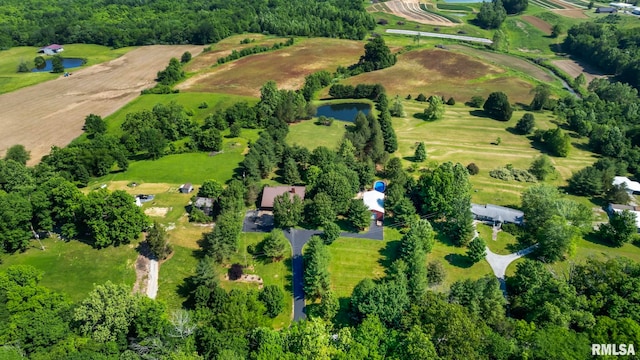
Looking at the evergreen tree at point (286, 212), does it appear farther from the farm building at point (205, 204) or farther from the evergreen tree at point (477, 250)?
the evergreen tree at point (477, 250)

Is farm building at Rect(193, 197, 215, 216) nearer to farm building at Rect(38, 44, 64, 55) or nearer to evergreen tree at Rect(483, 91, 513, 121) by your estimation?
evergreen tree at Rect(483, 91, 513, 121)

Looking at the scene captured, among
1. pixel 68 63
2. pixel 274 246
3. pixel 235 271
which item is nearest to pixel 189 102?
pixel 235 271

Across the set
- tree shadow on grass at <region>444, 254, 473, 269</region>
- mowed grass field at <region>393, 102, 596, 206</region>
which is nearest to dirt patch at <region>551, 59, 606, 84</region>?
mowed grass field at <region>393, 102, 596, 206</region>

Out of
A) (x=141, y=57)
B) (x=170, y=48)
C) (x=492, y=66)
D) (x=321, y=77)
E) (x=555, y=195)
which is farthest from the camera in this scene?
(x=170, y=48)

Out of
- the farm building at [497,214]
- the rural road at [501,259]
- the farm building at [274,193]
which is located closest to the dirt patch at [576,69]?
the farm building at [497,214]

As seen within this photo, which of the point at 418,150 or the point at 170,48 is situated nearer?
the point at 418,150

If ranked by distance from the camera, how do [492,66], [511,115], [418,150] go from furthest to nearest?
[492,66]
[511,115]
[418,150]

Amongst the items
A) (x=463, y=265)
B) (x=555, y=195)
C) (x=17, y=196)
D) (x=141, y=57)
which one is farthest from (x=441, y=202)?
(x=141, y=57)

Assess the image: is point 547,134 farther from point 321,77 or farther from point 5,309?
point 5,309
